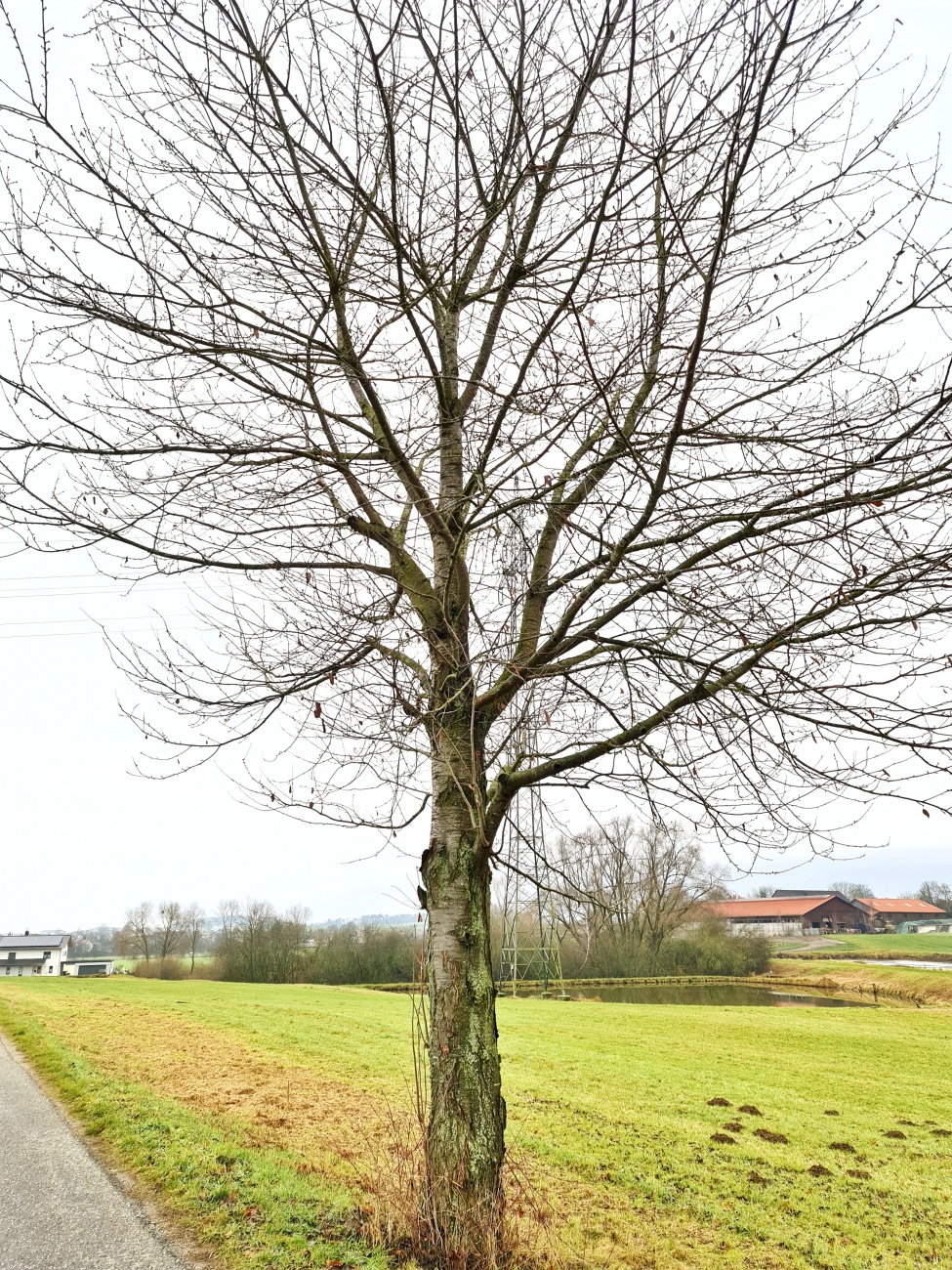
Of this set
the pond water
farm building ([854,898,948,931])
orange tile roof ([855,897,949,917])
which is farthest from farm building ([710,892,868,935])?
the pond water

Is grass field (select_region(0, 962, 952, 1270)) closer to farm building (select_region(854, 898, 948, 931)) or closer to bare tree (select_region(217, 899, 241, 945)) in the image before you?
bare tree (select_region(217, 899, 241, 945))

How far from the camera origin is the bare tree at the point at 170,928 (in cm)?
5772

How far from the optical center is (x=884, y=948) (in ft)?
173

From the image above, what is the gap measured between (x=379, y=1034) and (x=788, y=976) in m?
30.9

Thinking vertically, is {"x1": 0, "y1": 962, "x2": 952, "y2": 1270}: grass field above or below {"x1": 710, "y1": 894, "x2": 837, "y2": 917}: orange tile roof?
below

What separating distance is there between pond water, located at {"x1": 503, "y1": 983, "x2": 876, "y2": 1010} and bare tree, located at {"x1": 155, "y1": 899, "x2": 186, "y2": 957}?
111 feet

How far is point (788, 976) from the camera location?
126 feet

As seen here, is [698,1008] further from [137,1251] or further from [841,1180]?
[137,1251]

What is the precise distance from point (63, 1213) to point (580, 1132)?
5108 mm

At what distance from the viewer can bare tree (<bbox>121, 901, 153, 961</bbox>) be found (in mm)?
60578

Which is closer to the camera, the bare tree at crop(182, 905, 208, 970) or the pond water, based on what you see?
the pond water

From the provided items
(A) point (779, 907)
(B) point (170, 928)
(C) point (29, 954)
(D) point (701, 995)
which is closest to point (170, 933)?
(B) point (170, 928)

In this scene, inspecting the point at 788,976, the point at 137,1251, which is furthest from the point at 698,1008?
the point at 137,1251

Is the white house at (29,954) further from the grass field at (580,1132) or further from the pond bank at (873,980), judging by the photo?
the grass field at (580,1132)
